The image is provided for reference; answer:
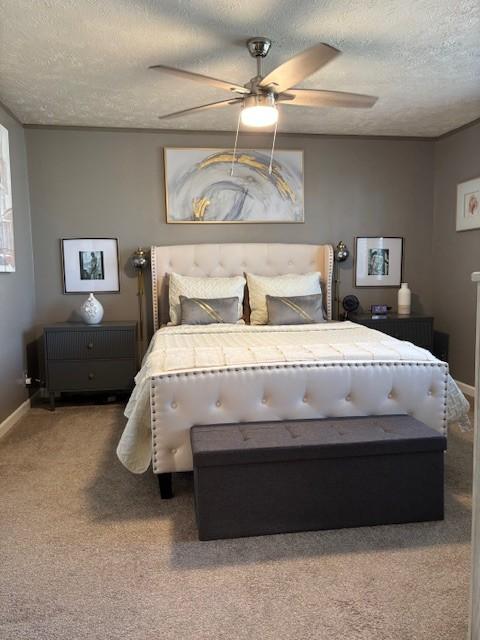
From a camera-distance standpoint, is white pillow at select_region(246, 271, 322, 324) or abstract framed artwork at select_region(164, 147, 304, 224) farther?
abstract framed artwork at select_region(164, 147, 304, 224)

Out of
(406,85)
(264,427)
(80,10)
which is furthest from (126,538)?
(406,85)

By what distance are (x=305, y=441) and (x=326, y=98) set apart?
205 cm

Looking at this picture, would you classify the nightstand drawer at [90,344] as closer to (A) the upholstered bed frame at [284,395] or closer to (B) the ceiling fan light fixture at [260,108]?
(A) the upholstered bed frame at [284,395]

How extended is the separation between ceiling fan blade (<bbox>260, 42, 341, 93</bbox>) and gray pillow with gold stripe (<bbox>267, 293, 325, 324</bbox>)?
1.79 meters

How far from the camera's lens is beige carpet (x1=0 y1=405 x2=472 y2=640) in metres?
1.53

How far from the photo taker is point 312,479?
2.04 metres

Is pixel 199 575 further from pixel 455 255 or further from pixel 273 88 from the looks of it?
pixel 455 255

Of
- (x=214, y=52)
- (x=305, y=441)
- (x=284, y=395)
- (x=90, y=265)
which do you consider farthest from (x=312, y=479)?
(x=90, y=265)

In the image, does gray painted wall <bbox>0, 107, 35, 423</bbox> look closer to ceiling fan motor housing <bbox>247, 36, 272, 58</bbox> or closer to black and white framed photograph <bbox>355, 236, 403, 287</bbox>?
ceiling fan motor housing <bbox>247, 36, 272, 58</bbox>

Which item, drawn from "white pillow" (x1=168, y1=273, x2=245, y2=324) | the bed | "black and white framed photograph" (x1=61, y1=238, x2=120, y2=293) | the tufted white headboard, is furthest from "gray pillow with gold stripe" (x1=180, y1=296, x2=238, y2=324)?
the bed

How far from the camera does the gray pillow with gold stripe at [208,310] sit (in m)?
3.91

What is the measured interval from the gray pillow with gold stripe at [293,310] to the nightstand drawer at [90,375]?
1298mm

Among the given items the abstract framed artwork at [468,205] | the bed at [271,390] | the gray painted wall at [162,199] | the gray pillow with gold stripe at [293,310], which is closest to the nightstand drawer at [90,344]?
the gray painted wall at [162,199]

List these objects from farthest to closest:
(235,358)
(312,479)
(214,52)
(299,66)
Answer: (214,52)
(235,358)
(299,66)
(312,479)
